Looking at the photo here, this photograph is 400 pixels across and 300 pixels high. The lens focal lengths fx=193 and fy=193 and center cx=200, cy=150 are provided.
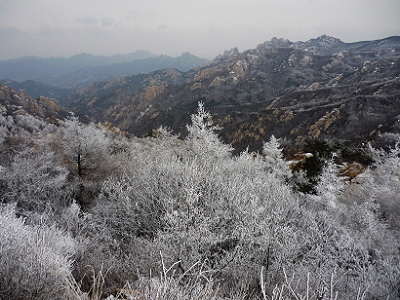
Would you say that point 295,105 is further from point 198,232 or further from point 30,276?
point 30,276

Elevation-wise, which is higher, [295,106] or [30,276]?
[295,106]

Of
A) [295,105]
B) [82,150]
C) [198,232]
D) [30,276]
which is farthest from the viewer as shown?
[295,105]

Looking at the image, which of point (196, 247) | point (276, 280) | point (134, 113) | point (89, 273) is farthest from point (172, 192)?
point (134, 113)

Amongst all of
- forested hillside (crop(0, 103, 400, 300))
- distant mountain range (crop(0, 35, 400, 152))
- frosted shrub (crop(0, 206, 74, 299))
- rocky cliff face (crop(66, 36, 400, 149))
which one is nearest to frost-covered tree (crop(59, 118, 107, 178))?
forested hillside (crop(0, 103, 400, 300))

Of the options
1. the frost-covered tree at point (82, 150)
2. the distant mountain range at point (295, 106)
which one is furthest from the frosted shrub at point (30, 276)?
the distant mountain range at point (295, 106)

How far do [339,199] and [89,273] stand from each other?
14.1 meters

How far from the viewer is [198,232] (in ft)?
22.5

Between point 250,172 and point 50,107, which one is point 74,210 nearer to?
point 250,172

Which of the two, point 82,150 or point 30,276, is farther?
point 82,150

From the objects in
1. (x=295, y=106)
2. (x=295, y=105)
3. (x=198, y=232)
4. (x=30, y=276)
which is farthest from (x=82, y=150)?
(x=295, y=105)

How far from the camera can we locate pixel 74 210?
9.30 m

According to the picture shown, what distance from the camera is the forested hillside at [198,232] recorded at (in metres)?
3.87

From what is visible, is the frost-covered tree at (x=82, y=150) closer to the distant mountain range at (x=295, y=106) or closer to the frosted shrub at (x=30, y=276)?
the frosted shrub at (x=30, y=276)

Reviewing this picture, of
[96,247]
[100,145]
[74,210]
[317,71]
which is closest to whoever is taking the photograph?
[96,247]
